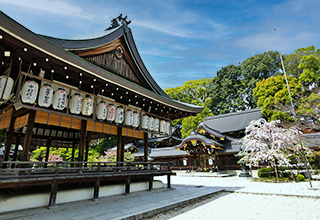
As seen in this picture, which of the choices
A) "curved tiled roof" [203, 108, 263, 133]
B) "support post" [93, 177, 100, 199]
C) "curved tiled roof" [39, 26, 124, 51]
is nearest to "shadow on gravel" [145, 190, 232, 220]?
"support post" [93, 177, 100, 199]

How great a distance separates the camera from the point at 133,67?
12062 millimetres

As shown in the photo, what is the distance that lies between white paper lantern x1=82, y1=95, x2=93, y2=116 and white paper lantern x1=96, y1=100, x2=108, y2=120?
430 millimetres

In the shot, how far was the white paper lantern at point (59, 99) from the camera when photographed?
7.03 m

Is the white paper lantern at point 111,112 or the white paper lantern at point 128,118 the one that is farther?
the white paper lantern at point 128,118

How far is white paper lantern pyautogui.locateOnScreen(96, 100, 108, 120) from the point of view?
8.50 meters

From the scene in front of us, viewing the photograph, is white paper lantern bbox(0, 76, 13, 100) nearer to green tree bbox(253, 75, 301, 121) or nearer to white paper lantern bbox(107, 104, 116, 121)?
white paper lantern bbox(107, 104, 116, 121)

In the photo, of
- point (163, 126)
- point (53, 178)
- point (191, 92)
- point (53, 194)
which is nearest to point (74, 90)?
point (53, 178)

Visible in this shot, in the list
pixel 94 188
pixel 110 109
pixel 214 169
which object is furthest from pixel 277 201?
pixel 214 169

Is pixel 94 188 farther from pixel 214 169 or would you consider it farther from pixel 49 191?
pixel 214 169

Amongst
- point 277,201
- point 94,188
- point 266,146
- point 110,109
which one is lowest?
point 277,201

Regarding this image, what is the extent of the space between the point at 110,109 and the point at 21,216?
5190 millimetres

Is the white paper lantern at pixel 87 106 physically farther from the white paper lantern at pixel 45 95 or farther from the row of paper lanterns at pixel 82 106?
the white paper lantern at pixel 45 95

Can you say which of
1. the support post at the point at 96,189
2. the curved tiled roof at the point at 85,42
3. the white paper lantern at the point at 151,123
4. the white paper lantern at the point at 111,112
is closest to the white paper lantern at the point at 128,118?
the white paper lantern at the point at 111,112

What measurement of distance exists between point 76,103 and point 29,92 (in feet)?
5.71
